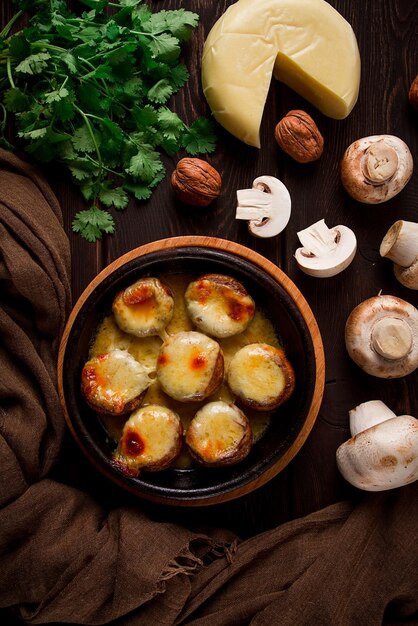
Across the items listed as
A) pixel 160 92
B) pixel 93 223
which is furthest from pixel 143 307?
pixel 160 92

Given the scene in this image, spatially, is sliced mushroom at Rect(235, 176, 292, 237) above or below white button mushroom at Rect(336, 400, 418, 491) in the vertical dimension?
above

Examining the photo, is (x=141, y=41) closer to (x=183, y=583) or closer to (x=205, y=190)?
(x=205, y=190)

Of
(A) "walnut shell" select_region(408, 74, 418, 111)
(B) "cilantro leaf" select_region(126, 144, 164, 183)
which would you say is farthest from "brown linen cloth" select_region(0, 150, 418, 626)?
(A) "walnut shell" select_region(408, 74, 418, 111)

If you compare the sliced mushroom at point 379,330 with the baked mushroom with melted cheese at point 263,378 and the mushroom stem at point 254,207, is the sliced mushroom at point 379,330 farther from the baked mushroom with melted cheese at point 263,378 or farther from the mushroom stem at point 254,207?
the mushroom stem at point 254,207

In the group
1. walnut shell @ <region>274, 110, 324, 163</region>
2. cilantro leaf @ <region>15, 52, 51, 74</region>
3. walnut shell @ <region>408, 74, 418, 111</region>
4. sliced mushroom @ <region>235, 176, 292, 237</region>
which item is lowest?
sliced mushroom @ <region>235, 176, 292, 237</region>

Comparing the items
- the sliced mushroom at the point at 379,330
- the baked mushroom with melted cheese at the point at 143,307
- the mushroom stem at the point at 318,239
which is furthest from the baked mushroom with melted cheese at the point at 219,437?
the mushroom stem at the point at 318,239

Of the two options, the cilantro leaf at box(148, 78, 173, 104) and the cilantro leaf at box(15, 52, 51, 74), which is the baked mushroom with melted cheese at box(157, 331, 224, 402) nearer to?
the cilantro leaf at box(148, 78, 173, 104)

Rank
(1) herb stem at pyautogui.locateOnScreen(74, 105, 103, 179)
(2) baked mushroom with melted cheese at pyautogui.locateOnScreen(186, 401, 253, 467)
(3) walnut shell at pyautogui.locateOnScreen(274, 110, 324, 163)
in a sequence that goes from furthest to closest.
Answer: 1. (3) walnut shell at pyautogui.locateOnScreen(274, 110, 324, 163)
2. (1) herb stem at pyautogui.locateOnScreen(74, 105, 103, 179)
3. (2) baked mushroom with melted cheese at pyautogui.locateOnScreen(186, 401, 253, 467)

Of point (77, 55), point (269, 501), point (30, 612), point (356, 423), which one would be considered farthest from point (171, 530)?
point (77, 55)

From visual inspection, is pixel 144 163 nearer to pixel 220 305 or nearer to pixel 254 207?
pixel 254 207
